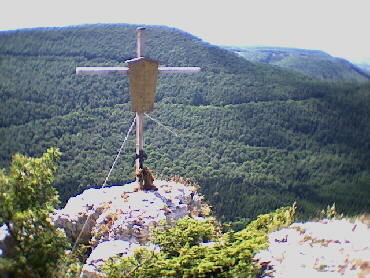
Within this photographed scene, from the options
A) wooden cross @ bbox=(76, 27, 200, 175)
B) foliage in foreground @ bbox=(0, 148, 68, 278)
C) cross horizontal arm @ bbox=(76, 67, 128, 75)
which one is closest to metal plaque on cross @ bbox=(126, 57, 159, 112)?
wooden cross @ bbox=(76, 27, 200, 175)

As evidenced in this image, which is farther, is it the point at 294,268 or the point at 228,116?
the point at 228,116

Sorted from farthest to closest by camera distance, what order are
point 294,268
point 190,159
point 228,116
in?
point 228,116
point 190,159
point 294,268

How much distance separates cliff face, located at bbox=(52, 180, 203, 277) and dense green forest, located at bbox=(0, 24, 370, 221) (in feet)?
116

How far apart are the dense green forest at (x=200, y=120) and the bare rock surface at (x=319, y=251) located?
3862 cm

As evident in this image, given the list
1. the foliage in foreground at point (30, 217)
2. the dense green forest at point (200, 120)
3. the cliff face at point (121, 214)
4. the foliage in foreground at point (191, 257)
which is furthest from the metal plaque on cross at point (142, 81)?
the dense green forest at point (200, 120)

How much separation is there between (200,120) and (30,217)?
85.7m

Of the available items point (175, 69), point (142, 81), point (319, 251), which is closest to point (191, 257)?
point (319, 251)

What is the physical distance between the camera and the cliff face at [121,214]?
305 inches

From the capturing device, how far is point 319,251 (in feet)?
20.2

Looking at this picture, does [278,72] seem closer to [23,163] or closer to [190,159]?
[190,159]

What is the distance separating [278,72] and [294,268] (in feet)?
388

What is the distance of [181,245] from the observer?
6.76 m

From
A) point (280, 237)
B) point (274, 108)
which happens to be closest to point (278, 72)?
point (274, 108)

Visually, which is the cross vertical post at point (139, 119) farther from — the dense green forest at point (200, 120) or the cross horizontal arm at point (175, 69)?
the dense green forest at point (200, 120)
